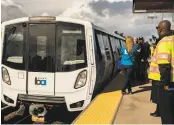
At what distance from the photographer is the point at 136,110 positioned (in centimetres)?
696

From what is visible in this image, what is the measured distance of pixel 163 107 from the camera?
500 centimetres

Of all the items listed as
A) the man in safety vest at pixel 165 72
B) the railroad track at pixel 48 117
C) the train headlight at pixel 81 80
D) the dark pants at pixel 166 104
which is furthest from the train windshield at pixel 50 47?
the dark pants at pixel 166 104

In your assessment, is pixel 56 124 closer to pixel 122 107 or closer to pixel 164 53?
pixel 122 107

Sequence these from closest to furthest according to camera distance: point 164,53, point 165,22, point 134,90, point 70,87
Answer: point 164,53 < point 165,22 < point 70,87 < point 134,90

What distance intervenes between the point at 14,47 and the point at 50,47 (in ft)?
2.82

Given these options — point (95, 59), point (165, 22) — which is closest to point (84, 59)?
point (95, 59)

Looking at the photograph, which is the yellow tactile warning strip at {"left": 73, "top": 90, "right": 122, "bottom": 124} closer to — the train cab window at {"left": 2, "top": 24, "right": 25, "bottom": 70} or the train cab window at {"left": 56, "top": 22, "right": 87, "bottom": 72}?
the train cab window at {"left": 56, "top": 22, "right": 87, "bottom": 72}

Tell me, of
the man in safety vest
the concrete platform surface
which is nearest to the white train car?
the concrete platform surface

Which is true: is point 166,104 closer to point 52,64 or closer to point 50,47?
point 52,64

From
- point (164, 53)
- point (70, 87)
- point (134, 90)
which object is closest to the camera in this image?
point (164, 53)

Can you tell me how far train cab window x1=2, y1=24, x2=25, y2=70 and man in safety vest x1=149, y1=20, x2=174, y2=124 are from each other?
134 inches

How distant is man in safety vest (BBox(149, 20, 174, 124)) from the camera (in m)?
4.76

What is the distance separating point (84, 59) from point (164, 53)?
285 cm

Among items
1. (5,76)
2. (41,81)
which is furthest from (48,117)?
(5,76)
